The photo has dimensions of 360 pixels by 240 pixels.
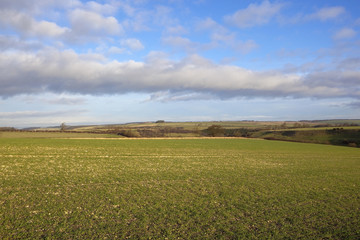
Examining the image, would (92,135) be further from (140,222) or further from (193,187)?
(140,222)

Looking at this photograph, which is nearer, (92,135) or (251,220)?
(251,220)

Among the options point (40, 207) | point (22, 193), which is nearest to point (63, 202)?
point (40, 207)

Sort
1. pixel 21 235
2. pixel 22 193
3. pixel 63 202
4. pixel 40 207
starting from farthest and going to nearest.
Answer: pixel 22 193 < pixel 63 202 < pixel 40 207 < pixel 21 235

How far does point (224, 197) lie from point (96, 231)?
6.90m

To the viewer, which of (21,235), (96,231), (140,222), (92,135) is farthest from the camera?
(92,135)

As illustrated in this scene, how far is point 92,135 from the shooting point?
66750 millimetres

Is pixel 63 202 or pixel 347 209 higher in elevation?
pixel 63 202

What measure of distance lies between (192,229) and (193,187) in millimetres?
6236

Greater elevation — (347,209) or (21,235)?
(21,235)

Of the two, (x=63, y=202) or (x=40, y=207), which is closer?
(x=40, y=207)

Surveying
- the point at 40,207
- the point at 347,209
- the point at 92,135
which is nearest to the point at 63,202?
the point at 40,207

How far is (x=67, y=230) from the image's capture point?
316 inches

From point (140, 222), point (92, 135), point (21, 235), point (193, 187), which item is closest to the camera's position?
point (21, 235)

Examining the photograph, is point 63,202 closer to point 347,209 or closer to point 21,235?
point 21,235
